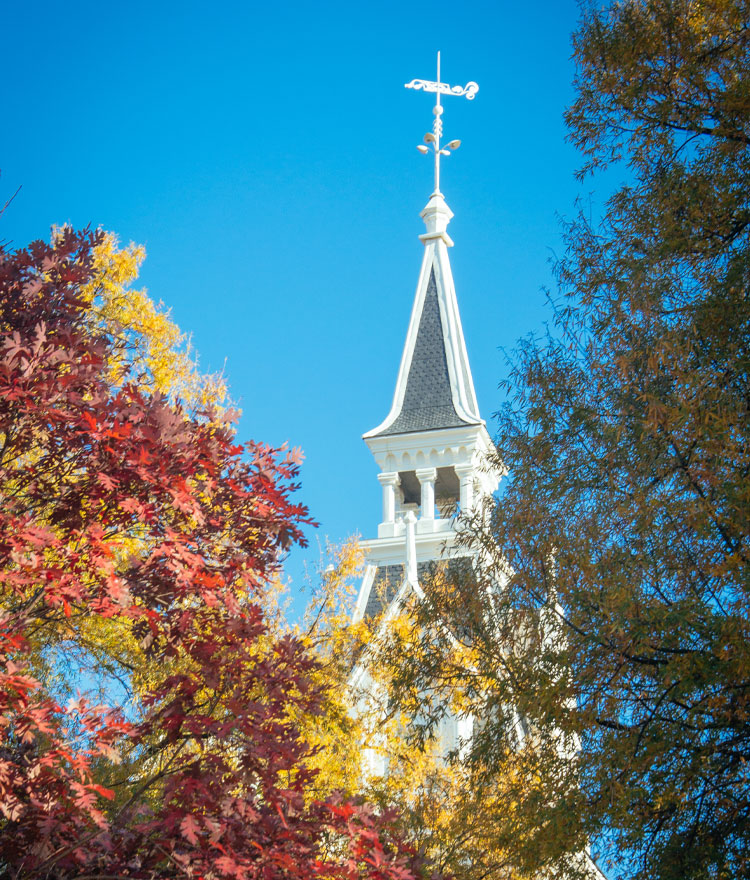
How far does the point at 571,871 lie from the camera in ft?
34.5

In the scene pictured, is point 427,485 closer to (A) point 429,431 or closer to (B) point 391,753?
(A) point 429,431

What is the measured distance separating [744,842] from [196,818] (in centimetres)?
540

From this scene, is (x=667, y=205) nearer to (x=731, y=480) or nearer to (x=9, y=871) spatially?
(x=731, y=480)

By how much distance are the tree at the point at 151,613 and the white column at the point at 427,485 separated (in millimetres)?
27238

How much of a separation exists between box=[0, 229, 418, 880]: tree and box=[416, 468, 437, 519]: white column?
27238 millimetres

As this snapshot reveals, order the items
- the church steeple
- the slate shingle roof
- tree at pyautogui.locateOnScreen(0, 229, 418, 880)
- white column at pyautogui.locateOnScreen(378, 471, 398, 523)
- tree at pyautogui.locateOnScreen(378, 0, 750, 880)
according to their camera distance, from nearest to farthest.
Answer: tree at pyautogui.locateOnScreen(0, 229, 418, 880) → tree at pyautogui.locateOnScreen(378, 0, 750, 880) → white column at pyautogui.locateOnScreen(378, 471, 398, 523) → the slate shingle roof → the church steeple

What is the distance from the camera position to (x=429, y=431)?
35.4 m

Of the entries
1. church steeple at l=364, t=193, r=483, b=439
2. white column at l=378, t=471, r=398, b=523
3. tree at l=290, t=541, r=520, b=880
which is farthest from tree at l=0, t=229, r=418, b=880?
church steeple at l=364, t=193, r=483, b=439

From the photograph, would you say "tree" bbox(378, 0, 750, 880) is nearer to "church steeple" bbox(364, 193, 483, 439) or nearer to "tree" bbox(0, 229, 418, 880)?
"tree" bbox(0, 229, 418, 880)

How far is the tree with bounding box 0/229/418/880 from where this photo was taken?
6438 mm

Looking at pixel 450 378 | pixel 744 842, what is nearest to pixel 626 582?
pixel 744 842

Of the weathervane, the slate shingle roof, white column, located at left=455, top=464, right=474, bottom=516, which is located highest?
the weathervane

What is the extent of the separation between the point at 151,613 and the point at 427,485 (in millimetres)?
28833

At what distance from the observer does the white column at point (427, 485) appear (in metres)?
34.9
